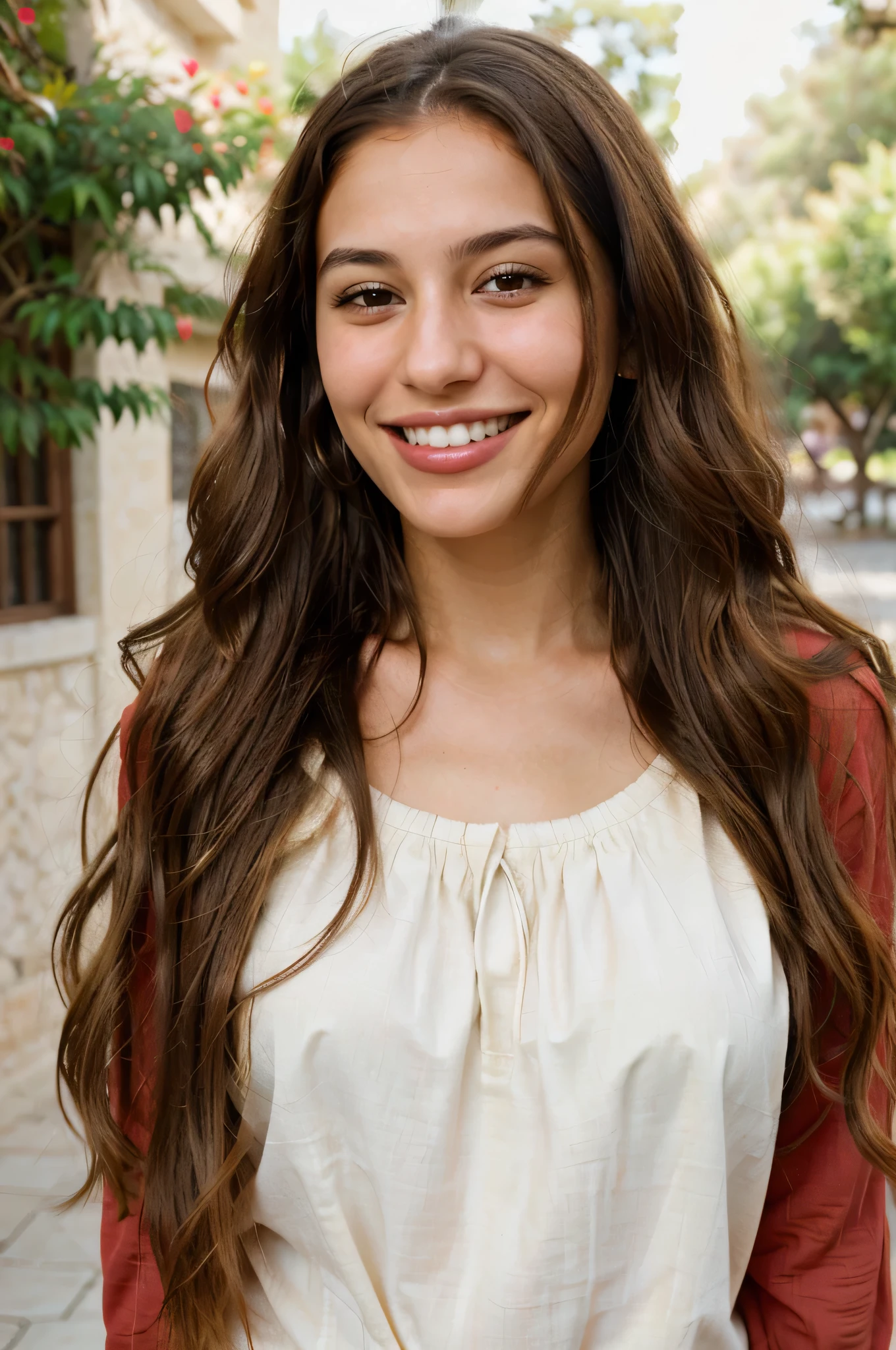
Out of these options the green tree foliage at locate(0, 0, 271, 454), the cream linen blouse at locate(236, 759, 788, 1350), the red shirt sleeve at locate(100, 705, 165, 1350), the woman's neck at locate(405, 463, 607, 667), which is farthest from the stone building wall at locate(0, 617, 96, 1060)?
the cream linen blouse at locate(236, 759, 788, 1350)

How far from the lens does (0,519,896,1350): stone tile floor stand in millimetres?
2775

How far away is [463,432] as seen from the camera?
4.00 ft

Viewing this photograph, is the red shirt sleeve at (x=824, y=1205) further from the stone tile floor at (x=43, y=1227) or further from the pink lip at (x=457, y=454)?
the stone tile floor at (x=43, y=1227)

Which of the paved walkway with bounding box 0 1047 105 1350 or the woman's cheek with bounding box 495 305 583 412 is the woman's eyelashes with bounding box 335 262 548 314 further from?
the paved walkway with bounding box 0 1047 105 1350

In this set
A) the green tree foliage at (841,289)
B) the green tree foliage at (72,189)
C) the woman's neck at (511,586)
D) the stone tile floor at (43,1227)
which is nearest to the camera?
the woman's neck at (511,586)

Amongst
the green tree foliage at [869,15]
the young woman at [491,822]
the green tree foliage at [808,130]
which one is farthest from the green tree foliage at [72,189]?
the green tree foliage at [808,130]

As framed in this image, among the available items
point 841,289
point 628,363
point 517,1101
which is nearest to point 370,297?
point 628,363

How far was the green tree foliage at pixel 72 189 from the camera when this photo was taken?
3.59m

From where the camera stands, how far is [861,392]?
834 inches

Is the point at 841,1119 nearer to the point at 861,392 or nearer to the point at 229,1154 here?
the point at 229,1154

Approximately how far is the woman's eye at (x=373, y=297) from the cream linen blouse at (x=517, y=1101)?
0.58 metres

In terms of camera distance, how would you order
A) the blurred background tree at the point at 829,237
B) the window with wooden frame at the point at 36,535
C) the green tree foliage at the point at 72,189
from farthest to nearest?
the blurred background tree at the point at 829,237, the window with wooden frame at the point at 36,535, the green tree foliage at the point at 72,189

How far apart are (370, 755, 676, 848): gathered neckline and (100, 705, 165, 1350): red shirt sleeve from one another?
0.31 metres

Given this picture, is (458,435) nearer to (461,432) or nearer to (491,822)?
(461,432)
